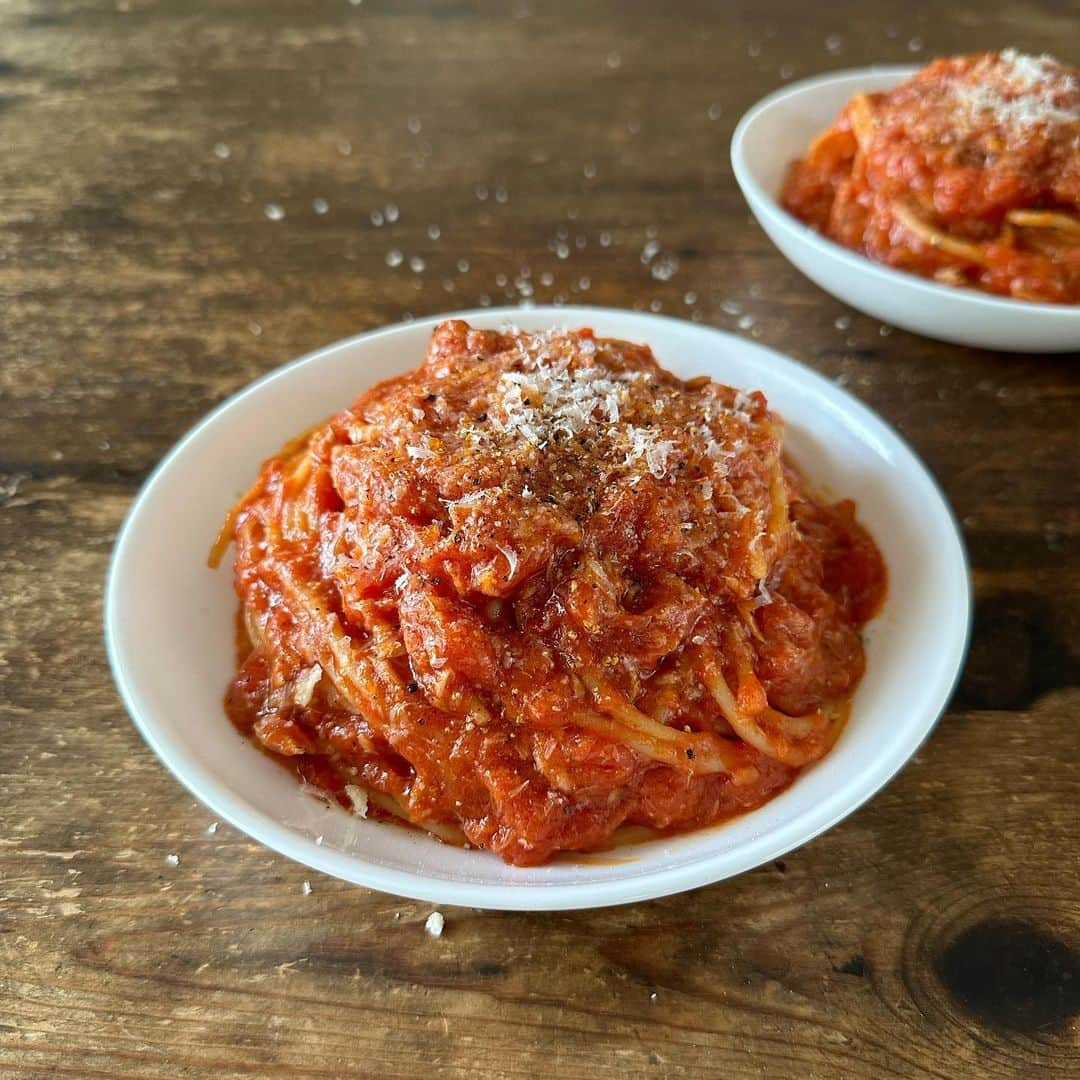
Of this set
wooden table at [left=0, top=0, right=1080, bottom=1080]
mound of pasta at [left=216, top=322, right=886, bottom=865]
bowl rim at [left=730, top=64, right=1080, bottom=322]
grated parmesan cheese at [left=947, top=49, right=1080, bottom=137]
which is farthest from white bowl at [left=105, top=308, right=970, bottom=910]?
grated parmesan cheese at [left=947, top=49, right=1080, bottom=137]

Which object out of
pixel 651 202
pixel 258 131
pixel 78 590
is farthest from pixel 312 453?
pixel 258 131

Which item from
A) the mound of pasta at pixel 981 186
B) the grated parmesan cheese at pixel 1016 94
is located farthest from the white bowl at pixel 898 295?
the grated parmesan cheese at pixel 1016 94

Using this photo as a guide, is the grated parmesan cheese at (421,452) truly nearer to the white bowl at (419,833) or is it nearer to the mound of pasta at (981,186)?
the white bowl at (419,833)

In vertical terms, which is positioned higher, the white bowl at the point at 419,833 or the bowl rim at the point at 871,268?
the bowl rim at the point at 871,268

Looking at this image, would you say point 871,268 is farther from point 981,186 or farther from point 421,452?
point 421,452

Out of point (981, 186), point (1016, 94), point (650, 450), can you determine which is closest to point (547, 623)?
point (650, 450)

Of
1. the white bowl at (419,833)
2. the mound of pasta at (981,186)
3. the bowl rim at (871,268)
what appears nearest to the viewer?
the white bowl at (419,833)
